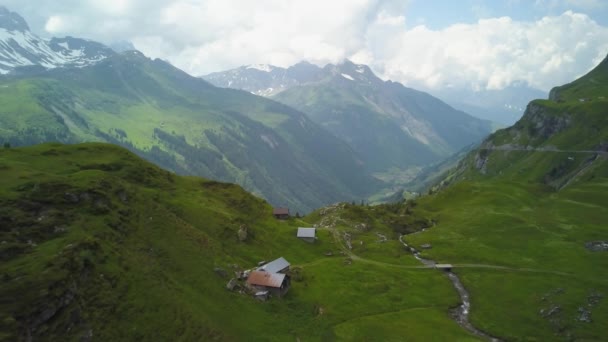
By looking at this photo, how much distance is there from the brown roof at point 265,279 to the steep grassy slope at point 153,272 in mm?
4033

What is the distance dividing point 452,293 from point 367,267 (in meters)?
22.6

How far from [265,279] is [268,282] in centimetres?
125

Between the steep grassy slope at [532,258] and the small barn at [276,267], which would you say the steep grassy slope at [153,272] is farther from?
the steep grassy slope at [532,258]

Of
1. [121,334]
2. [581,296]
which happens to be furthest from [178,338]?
[581,296]

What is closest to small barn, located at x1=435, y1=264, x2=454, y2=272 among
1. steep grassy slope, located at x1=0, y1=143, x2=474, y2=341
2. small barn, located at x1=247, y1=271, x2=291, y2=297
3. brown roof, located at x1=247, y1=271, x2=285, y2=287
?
steep grassy slope, located at x1=0, y1=143, x2=474, y2=341

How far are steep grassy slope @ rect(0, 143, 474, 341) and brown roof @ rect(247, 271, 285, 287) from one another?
4033 millimetres

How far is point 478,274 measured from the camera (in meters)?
115

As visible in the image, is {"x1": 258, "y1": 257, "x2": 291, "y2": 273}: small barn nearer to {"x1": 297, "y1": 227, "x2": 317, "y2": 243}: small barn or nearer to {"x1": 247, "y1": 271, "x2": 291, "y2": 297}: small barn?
{"x1": 247, "y1": 271, "x2": 291, "y2": 297}: small barn

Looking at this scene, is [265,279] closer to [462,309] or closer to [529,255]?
[462,309]

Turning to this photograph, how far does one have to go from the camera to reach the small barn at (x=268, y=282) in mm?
89562

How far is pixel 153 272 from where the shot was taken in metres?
76.1

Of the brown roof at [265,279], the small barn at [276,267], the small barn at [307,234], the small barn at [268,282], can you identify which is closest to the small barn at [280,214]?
the small barn at [307,234]

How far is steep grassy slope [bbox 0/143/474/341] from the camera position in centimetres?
6031

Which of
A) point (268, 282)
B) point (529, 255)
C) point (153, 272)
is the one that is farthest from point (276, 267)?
point (529, 255)
